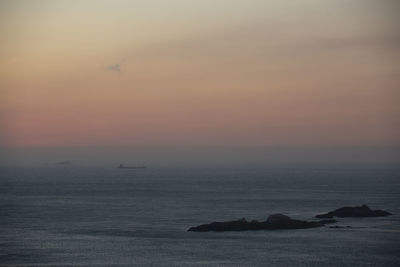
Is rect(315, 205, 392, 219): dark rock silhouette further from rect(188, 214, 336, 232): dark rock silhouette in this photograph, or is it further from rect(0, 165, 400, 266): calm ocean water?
rect(188, 214, 336, 232): dark rock silhouette

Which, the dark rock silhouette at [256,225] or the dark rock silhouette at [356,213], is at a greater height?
the dark rock silhouette at [356,213]

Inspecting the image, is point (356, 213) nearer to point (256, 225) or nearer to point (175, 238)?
point (256, 225)

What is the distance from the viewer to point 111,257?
48156mm

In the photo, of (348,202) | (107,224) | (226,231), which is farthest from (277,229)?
(348,202)

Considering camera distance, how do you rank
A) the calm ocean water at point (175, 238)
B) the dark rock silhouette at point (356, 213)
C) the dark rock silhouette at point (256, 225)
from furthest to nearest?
1. the dark rock silhouette at point (356, 213)
2. the dark rock silhouette at point (256, 225)
3. the calm ocean water at point (175, 238)

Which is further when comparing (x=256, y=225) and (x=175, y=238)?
(x=256, y=225)

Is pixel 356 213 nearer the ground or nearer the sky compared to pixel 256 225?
nearer the sky

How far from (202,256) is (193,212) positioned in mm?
33121

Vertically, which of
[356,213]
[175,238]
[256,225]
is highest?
[356,213]

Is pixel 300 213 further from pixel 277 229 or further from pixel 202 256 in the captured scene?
pixel 202 256

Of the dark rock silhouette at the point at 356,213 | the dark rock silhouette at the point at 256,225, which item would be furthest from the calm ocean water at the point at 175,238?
the dark rock silhouette at the point at 356,213

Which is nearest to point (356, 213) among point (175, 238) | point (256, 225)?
point (256, 225)

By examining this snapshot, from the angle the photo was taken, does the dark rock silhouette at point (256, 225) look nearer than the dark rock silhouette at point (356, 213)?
Yes

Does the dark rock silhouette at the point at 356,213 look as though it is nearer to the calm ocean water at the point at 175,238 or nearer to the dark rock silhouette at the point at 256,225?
the calm ocean water at the point at 175,238
